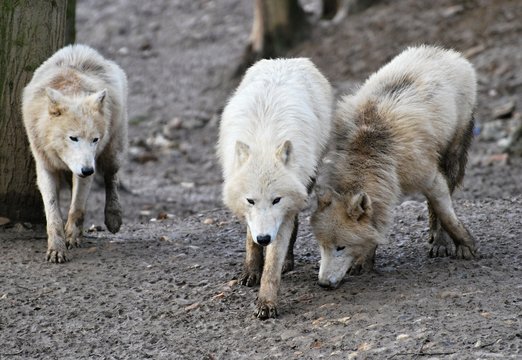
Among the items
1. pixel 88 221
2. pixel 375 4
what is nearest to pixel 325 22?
pixel 375 4

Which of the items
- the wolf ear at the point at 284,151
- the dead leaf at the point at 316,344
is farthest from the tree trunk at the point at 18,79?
the dead leaf at the point at 316,344

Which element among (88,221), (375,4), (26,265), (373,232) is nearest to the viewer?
(373,232)

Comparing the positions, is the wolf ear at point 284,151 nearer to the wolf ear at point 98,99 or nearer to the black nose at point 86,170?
the black nose at point 86,170

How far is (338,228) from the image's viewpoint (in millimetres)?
7383

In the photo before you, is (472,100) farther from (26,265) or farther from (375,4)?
(375,4)

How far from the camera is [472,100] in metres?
8.64

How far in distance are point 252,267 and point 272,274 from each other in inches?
24.7

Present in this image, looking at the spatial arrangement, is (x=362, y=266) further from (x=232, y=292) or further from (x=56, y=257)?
(x=56, y=257)

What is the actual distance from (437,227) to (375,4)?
14.3 metres

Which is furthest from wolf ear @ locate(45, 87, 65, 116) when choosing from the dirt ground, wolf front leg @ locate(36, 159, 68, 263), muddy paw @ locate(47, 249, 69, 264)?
the dirt ground

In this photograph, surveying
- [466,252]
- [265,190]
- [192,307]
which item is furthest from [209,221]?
[265,190]

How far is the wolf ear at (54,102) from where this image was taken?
26.6 ft

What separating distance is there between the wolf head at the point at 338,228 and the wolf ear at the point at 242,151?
79 cm

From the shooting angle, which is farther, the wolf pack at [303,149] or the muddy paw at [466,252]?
the muddy paw at [466,252]
